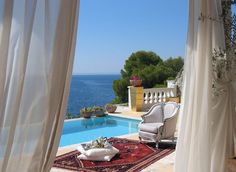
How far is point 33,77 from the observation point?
1.28 m

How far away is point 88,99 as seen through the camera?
32.4 m

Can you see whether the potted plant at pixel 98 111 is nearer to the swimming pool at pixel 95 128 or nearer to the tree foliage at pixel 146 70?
the swimming pool at pixel 95 128

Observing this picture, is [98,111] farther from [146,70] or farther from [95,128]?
[146,70]

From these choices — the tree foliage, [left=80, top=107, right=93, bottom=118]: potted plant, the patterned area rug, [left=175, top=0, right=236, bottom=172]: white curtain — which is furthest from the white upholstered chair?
the tree foliage

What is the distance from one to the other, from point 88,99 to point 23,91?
31.3m

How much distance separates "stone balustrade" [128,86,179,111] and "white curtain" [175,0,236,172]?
23.1ft

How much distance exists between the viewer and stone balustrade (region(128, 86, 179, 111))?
31.5 feet

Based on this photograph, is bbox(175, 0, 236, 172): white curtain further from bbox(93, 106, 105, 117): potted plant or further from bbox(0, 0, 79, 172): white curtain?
bbox(93, 106, 105, 117): potted plant

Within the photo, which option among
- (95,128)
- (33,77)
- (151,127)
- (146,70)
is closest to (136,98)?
(95,128)

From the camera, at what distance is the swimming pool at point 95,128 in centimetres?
712

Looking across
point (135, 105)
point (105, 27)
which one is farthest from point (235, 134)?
point (105, 27)

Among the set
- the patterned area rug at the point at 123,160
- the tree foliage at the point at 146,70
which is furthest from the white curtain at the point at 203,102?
the tree foliage at the point at 146,70

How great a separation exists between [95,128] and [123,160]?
11.6 ft

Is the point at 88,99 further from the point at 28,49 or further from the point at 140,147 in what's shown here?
the point at 28,49
